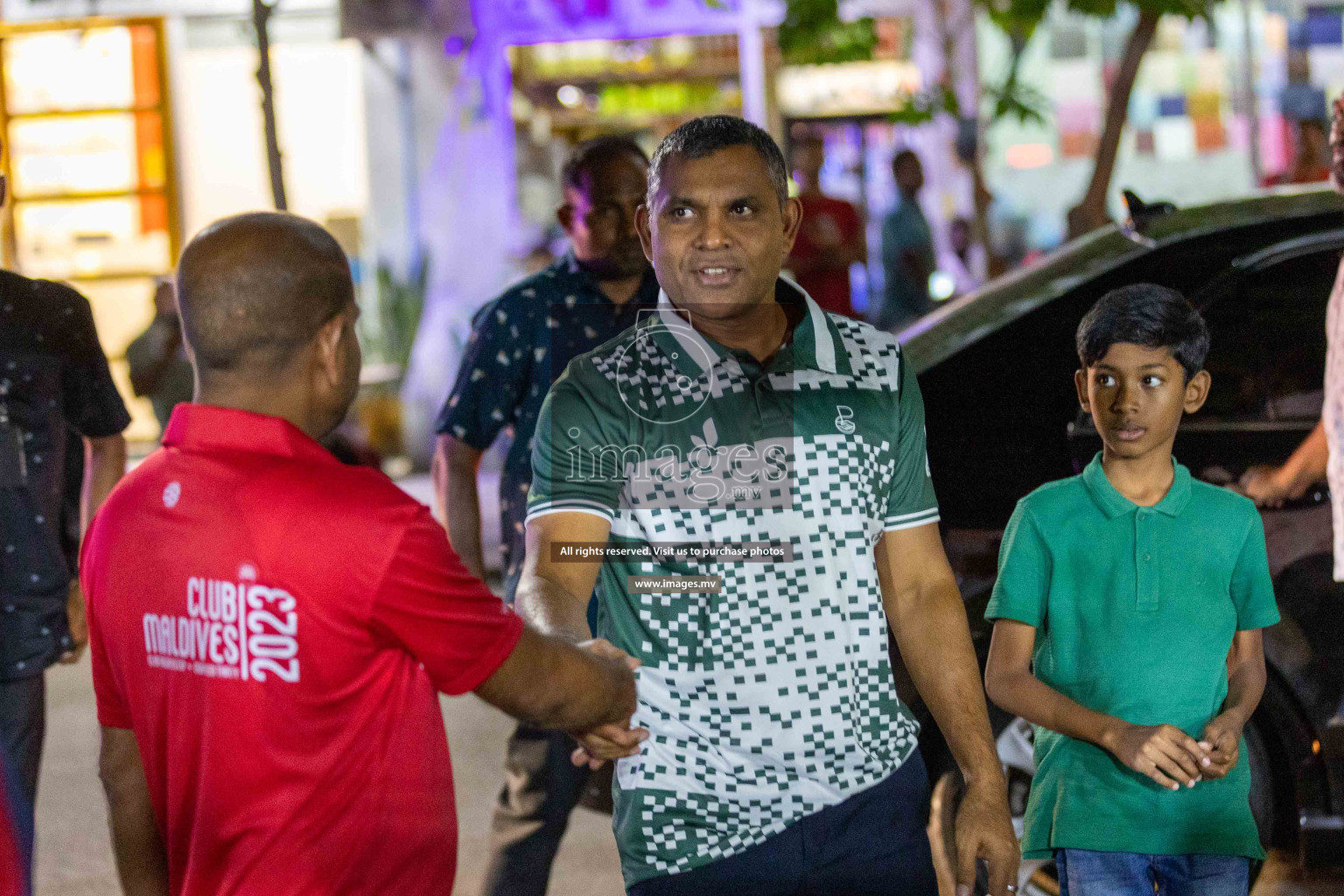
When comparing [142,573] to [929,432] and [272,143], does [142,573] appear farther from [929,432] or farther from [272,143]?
[272,143]

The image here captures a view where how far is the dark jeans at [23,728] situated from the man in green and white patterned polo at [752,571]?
6.12 ft

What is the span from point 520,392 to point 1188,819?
196 centimetres

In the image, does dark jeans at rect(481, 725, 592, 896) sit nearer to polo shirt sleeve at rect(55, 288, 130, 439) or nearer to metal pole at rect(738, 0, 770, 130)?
polo shirt sleeve at rect(55, 288, 130, 439)

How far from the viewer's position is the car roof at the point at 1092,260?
3900mm

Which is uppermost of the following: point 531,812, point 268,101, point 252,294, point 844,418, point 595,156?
point 268,101

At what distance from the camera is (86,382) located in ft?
12.9

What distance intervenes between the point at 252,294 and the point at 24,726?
2.21 meters

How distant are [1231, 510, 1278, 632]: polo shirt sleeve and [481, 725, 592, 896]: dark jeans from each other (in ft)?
5.80

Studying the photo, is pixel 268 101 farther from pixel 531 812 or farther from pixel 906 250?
pixel 906 250

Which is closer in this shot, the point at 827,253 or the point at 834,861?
the point at 834,861

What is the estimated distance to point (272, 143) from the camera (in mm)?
5363

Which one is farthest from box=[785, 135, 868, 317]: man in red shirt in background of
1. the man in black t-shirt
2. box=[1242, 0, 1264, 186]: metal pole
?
box=[1242, 0, 1264, 186]: metal pole

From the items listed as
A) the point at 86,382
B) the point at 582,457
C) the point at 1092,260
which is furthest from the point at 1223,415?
the point at 86,382

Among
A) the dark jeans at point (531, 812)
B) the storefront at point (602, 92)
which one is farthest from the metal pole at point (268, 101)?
the storefront at point (602, 92)
